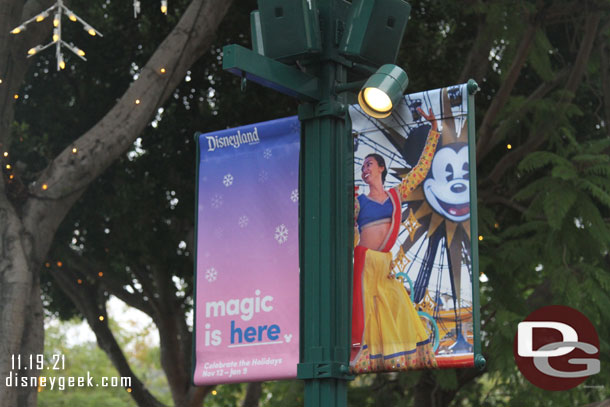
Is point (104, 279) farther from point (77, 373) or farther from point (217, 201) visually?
point (77, 373)

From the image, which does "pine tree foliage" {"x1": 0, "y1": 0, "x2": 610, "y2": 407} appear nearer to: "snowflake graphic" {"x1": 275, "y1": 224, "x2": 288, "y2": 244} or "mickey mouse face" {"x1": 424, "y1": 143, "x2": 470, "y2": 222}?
"snowflake graphic" {"x1": 275, "y1": 224, "x2": 288, "y2": 244}

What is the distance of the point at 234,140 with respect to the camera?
21.7 ft

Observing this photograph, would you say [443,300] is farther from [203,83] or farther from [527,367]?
[203,83]

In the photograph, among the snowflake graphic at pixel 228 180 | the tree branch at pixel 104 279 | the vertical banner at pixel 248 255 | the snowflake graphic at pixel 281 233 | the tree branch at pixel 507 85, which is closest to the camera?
the vertical banner at pixel 248 255

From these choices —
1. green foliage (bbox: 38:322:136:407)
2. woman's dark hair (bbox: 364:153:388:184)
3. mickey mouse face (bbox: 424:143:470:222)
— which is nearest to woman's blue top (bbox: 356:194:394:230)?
woman's dark hair (bbox: 364:153:388:184)

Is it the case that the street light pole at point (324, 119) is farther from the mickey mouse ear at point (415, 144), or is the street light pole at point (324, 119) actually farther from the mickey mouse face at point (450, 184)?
the mickey mouse face at point (450, 184)

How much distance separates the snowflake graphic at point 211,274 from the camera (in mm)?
6488

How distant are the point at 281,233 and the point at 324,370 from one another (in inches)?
42.6

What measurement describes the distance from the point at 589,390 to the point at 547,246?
3.87 meters

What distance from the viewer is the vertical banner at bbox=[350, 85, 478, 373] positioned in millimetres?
5434

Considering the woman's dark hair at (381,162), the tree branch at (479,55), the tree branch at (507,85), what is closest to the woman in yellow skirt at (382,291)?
the woman's dark hair at (381,162)

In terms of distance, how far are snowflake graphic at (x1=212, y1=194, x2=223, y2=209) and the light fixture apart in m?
1.37

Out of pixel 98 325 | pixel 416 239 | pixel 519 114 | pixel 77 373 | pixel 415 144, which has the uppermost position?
pixel 519 114

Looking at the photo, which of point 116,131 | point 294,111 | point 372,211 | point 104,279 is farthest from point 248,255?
point 104,279
